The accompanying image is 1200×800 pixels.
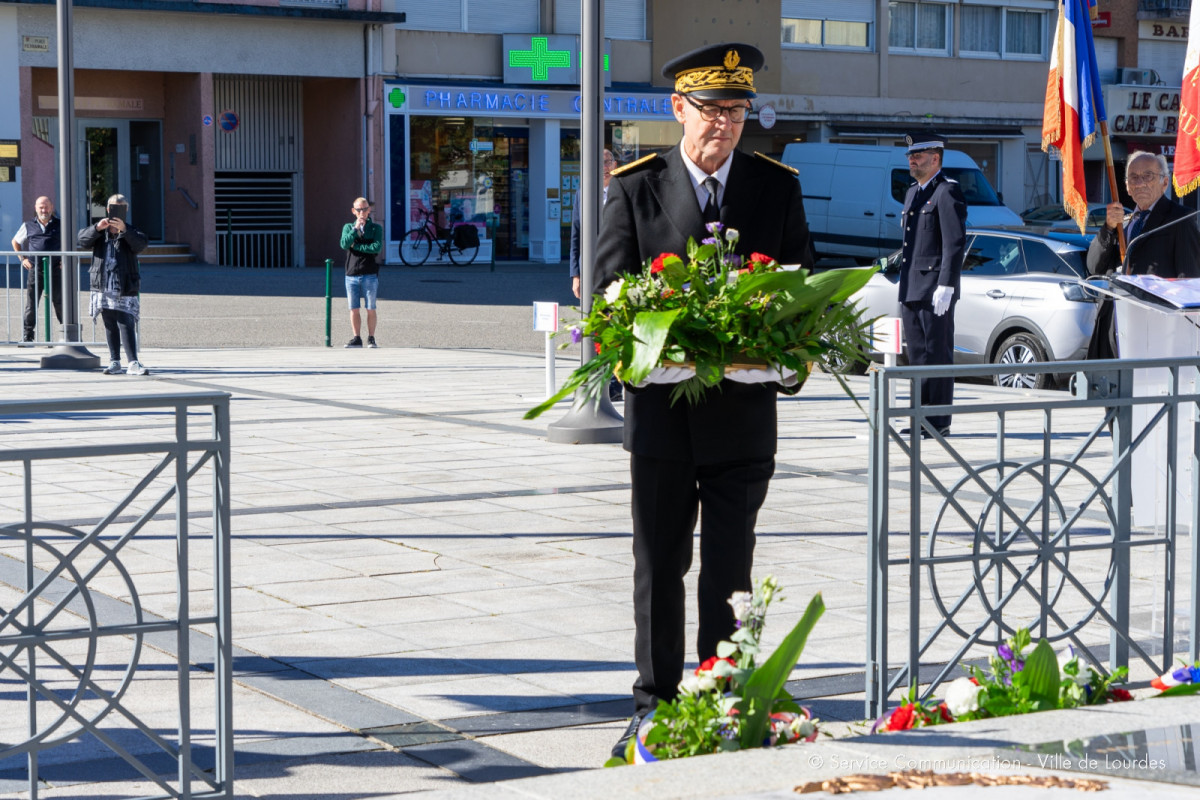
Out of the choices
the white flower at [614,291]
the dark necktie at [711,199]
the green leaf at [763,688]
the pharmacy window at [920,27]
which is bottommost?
the green leaf at [763,688]

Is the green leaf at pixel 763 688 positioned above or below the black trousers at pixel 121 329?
below

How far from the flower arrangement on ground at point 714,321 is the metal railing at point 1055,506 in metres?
0.44

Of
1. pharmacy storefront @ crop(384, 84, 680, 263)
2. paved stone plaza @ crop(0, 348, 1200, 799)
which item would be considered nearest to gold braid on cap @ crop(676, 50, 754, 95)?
paved stone plaza @ crop(0, 348, 1200, 799)

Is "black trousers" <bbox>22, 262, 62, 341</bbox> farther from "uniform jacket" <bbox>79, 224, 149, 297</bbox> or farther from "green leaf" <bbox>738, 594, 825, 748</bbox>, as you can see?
"green leaf" <bbox>738, 594, 825, 748</bbox>

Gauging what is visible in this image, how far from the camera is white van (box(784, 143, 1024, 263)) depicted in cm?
2998

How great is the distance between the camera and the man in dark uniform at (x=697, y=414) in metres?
4.45

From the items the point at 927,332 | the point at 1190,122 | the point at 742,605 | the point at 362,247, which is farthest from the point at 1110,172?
the point at 362,247

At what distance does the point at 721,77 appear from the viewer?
448 centimetres

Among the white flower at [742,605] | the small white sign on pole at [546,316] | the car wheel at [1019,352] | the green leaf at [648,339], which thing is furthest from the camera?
the car wheel at [1019,352]

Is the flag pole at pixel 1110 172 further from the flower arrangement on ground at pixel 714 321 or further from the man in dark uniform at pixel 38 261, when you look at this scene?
the man in dark uniform at pixel 38 261

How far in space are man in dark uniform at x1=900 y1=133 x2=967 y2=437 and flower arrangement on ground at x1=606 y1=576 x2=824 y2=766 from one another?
714 centimetres

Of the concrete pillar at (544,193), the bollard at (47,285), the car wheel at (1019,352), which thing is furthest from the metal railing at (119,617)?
the concrete pillar at (544,193)

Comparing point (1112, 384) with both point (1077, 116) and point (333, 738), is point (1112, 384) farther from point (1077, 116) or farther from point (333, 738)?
point (1077, 116)

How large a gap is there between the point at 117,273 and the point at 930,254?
786 cm
